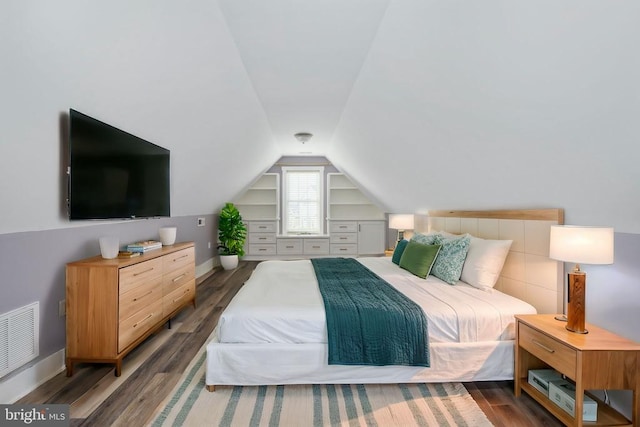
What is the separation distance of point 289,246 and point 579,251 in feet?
17.7

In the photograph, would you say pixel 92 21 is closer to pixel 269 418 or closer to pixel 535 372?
pixel 269 418

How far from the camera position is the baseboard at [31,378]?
5.53 feet

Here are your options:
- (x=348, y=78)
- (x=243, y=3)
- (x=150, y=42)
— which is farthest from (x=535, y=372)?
(x=150, y=42)

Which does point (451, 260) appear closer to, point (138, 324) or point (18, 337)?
point (138, 324)

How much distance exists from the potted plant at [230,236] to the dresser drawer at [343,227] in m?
2.01

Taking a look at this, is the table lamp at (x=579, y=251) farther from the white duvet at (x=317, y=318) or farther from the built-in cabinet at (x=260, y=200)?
the built-in cabinet at (x=260, y=200)

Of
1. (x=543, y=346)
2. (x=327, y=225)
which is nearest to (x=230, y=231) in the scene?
(x=327, y=225)

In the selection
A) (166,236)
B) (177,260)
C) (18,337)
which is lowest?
(18,337)

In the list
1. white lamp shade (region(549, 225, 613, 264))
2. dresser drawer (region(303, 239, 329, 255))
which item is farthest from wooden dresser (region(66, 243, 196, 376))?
dresser drawer (region(303, 239, 329, 255))

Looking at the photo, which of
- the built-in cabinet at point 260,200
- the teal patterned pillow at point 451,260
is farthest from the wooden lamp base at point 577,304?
the built-in cabinet at point 260,200

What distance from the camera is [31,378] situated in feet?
6.03

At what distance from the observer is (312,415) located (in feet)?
5.46

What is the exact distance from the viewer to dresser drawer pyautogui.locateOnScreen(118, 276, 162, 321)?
2.06 meters

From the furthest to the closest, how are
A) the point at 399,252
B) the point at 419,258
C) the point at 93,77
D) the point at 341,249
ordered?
the point at 341,249 < the point at 399,252 < the point at 419,258 < the point at 93,77
